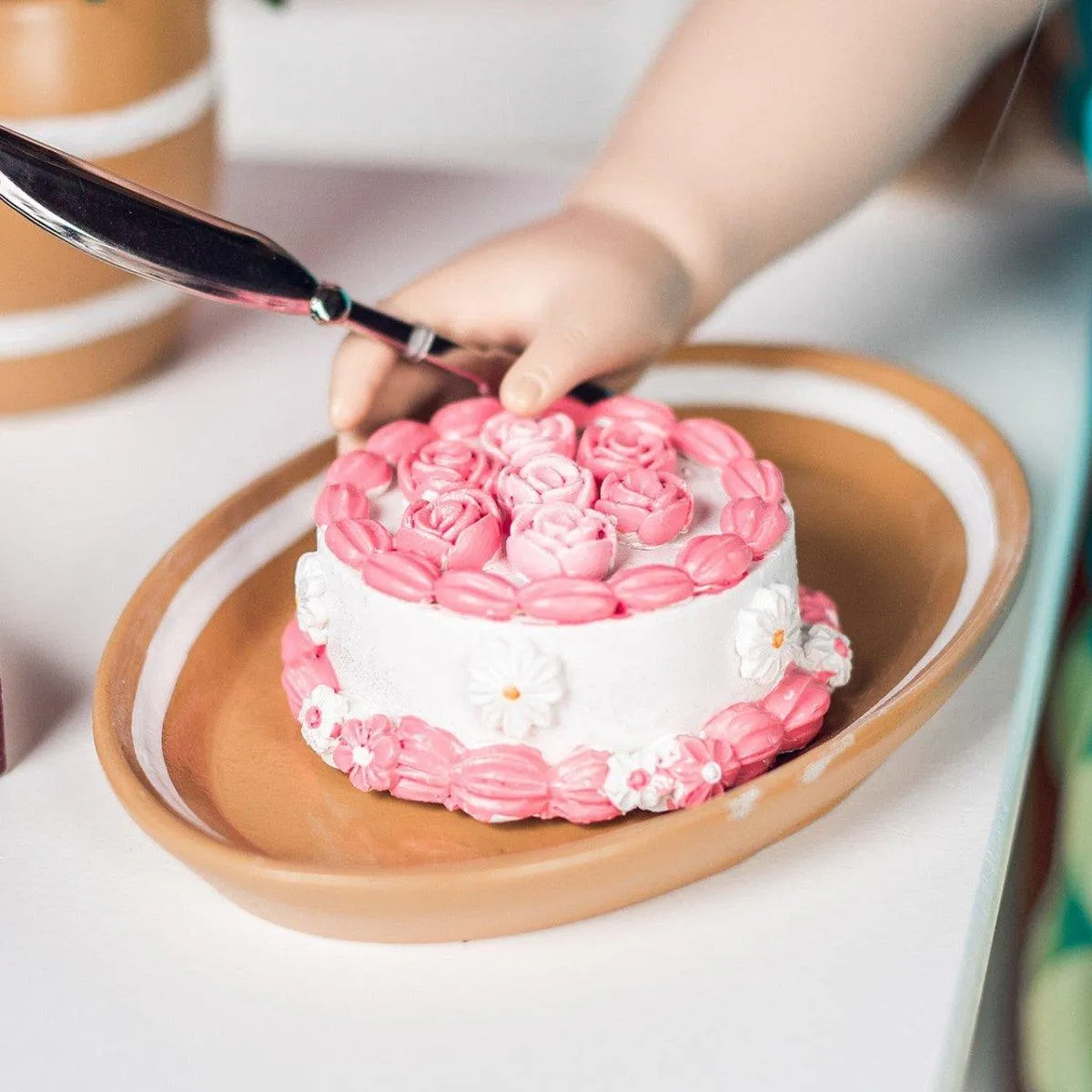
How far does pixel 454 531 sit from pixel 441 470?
0.04 metres

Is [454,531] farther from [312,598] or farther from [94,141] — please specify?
[94,141]

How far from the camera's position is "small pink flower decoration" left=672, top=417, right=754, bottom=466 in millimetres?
476

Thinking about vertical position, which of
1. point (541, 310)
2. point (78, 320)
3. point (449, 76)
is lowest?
point (449, 76)

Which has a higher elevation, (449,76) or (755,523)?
(755,523)

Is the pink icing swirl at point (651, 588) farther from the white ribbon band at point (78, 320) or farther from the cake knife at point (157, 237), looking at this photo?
the white ribbon band at point (78, 320)

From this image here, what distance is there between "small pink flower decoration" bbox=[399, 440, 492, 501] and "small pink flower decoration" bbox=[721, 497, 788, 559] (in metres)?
0.08

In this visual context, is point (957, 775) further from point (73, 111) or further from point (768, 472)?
point (73, 111)

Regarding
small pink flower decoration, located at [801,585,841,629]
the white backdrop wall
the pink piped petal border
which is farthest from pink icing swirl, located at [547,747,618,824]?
the white backdrop wall

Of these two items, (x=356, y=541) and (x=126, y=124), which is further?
(x=126, y=124)

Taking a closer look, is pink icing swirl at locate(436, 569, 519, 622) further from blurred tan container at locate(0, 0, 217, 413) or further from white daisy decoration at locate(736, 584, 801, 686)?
blurred tan container at locate(0, 0, 217, 413)

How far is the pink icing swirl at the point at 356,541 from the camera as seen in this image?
438mm

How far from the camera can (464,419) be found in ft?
1.63

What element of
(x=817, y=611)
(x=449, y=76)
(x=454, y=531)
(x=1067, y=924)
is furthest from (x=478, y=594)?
(x=449, y=76)

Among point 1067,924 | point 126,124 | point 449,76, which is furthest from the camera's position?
point 449,76
